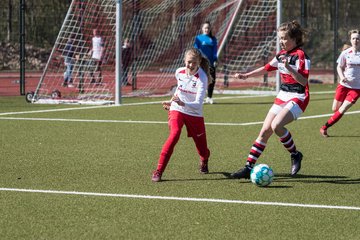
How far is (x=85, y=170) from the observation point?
1050cm

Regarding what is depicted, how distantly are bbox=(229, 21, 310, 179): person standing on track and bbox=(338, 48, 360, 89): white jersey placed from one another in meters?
5.05

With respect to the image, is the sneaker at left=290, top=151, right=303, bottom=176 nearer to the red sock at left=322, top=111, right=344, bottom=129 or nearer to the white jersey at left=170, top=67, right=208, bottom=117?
the white jersey at left=170, top=67, right=208, bottom=117

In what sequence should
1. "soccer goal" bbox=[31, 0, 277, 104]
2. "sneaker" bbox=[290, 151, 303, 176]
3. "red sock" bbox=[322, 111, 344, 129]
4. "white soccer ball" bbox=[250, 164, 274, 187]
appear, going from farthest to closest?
"soccer goal" bbox=[31, 0, 277, 104]
"red sock" bbox=[322, 111, 344, 129]
"sneaker" bbox=[290, 151, 303, 176]
"white soccer ball" bbox=[250, 164, 274, 187]

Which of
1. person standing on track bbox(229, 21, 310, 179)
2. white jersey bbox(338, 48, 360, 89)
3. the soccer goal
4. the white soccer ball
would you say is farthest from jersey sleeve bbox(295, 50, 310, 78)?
A: the soccer goal

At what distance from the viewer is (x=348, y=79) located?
15.1m

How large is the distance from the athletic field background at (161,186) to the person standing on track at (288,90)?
39cm

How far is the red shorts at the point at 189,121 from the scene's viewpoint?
397 inches

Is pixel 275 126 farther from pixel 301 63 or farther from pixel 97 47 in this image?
pixel 97 47

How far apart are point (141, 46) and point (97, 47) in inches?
122

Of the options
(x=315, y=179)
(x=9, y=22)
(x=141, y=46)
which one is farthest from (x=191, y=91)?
(x=9, y=22)

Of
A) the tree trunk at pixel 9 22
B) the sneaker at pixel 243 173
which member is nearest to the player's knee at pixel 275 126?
the sneaker at pixel 243 173

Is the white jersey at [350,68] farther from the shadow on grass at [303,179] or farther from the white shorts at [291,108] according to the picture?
the shadow on grass at [303,179]

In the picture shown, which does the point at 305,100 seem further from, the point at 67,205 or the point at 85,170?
the point at 67,205

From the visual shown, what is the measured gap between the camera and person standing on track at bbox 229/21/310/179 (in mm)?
9945
